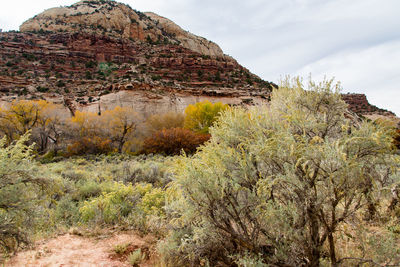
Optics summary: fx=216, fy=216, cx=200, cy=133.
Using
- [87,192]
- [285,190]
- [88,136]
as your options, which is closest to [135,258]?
[285,190]

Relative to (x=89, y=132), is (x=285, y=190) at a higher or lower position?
higher

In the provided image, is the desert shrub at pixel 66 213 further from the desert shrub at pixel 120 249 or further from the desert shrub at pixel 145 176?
the desert shrub at pixel 145 176

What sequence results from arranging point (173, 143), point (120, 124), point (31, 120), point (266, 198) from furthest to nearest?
point (120, 124), point (31, 120), point (173, 143), point (266, 198)

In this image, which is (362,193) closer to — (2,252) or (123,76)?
(2,252)

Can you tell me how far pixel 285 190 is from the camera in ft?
8.61

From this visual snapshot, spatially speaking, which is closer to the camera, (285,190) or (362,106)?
(285,190)

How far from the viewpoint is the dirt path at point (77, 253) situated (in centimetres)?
330

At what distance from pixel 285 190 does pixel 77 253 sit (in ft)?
11.5

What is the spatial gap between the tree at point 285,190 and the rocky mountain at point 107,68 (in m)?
36.1

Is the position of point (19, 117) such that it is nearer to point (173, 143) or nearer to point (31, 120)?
point (31, 120)

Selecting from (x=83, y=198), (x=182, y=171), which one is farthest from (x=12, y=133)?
(x=182, y=171)

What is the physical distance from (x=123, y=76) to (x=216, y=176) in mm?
46693

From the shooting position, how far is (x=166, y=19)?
3799 inches

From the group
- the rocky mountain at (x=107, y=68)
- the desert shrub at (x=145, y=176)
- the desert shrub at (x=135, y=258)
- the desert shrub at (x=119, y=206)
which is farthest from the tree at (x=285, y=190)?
the rocky mountain at (x=107, y=68)
